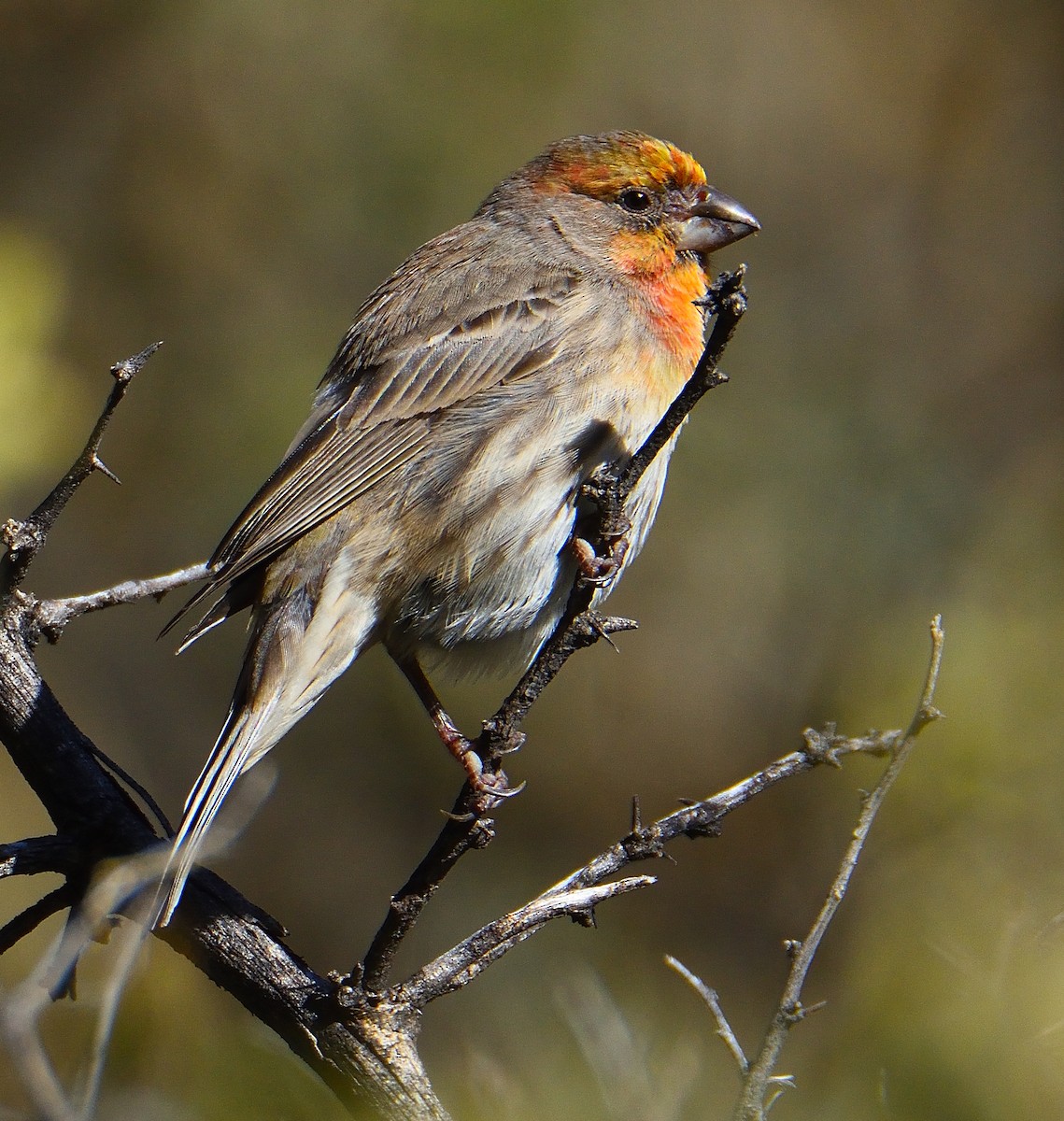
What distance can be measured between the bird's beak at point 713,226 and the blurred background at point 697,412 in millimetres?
1404

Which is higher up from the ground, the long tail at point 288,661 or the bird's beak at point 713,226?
the bird's beak at point 713,226

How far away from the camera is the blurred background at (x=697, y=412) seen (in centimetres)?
686

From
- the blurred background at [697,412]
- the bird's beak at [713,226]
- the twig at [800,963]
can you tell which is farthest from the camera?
the blurred background at [697,412]

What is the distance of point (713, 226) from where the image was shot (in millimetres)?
5008

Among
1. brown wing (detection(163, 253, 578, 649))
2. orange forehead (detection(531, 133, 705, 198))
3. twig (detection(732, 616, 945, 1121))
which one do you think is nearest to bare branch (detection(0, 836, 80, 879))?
brown wing (detection(163, 253, 578, 649))

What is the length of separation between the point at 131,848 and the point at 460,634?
4.83 feet

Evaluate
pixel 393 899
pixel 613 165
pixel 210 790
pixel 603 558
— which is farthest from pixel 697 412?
pixel 393 899

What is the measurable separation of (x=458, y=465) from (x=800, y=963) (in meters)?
2.16

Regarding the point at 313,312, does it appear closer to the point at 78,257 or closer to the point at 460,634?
the point at 78,257

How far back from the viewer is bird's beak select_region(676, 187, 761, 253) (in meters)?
4.99

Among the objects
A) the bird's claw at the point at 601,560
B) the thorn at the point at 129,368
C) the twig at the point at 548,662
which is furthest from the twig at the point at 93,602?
the bird's claw at the point at 601,560

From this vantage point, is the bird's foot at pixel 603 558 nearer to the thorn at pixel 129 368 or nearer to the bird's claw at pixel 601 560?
the bird's claw at pixel 601 560

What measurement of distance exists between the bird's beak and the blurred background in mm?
1404

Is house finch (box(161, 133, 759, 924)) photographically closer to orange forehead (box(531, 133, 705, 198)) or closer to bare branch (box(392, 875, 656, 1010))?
orange forehead (box(531, 133, 705, 198))
